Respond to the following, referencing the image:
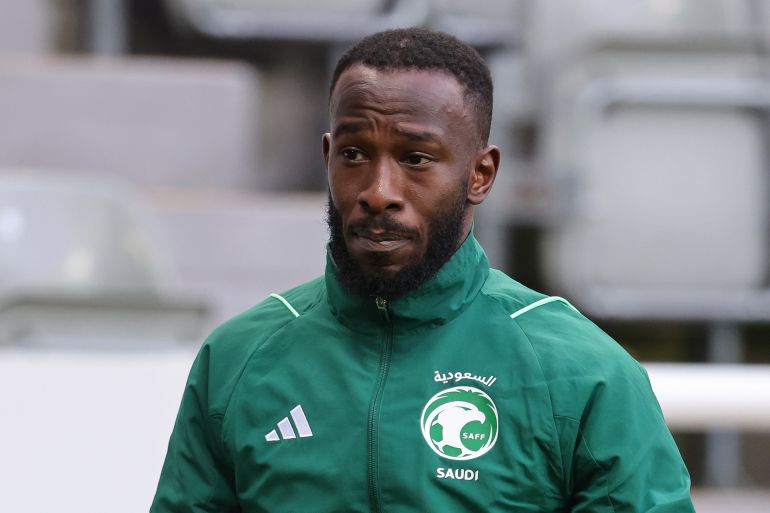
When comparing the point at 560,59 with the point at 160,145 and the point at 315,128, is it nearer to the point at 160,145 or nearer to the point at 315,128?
the point at 315,128

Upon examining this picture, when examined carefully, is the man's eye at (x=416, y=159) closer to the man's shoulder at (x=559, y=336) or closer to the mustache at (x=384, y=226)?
the mustache at (x=384, y=226)

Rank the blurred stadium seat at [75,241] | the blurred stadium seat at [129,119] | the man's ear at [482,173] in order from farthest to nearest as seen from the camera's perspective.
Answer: the blurred stadium seat at [129,119], the blurred stadium seat at [75,241], the man's ear at [482,173]

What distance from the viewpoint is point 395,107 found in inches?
48.1

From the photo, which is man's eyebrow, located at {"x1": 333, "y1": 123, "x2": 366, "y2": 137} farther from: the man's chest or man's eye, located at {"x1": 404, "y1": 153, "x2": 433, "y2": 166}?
the man's chest

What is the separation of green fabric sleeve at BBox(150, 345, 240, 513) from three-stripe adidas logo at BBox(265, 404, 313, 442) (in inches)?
2.6

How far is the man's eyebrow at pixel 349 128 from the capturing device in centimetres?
123

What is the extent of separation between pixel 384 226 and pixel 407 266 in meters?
0.05

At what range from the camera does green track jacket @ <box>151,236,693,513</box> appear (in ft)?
3.95

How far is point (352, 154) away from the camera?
125cm

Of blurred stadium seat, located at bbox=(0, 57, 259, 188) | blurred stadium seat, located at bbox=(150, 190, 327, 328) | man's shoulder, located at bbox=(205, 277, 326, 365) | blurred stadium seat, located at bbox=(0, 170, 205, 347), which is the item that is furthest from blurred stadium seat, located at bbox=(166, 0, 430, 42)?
man's shoulder, located at bbox=(205, 277, 326, 365)

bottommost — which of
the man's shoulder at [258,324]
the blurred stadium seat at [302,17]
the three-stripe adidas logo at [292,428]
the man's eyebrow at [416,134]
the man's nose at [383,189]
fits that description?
the three-stripe adidas logo at [292,428]

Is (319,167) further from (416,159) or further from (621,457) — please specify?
(621,457)

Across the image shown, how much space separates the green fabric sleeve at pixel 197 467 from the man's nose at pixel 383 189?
268 millimetres

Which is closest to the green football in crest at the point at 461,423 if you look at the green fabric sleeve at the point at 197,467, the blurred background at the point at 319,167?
the green fabric sleeve at the point at 197,467
